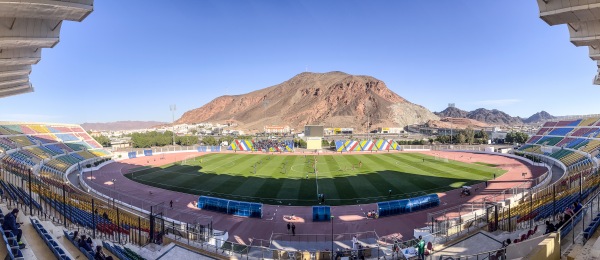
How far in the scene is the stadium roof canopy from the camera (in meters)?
7.30

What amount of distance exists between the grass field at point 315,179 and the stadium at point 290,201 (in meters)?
0.18

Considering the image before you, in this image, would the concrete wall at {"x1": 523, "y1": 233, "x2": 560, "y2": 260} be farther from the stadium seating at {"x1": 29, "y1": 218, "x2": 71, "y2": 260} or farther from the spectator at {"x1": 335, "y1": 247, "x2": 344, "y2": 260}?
the stadium seating at {"x1": 29, "y1": 218, "x2": 71, "y2": 260}

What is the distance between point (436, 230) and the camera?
16.1 m

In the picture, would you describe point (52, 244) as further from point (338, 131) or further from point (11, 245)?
point (338, 131)

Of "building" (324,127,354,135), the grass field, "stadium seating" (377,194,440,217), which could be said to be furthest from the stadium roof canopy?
"building" (324,127,354,135)

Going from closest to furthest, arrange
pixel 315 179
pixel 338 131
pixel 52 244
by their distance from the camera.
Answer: pixel 52 244 → pixel 315 179 → pixel 338 131

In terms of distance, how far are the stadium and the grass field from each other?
0.59 feet

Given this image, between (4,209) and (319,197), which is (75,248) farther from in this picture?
(319,197)

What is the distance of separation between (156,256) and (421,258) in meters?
11.2

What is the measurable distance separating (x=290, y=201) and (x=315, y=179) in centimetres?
916

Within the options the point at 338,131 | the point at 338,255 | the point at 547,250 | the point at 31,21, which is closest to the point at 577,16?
the point at 547,250

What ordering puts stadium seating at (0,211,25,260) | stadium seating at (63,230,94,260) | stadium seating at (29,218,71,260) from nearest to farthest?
stadium seating at (0,211,25,260) < stadium seating at (29,218,71,260) < stadium seating at (63,230,94,260)

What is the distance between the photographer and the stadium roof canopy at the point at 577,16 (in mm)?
7305

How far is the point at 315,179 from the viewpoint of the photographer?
114 feet
